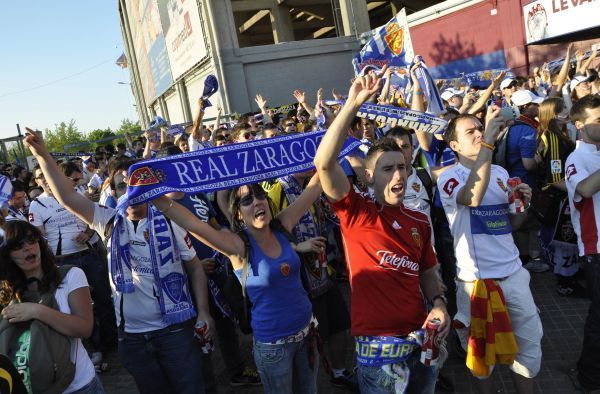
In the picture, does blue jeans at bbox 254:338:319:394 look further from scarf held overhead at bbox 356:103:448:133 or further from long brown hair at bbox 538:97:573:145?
long brown hair at bbox 538:97:573:145

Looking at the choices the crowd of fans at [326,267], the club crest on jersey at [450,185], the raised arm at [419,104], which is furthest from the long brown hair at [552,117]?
the club crest on jersey at [450,185]

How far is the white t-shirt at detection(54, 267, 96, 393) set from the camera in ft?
8.87

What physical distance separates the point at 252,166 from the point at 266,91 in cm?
2019

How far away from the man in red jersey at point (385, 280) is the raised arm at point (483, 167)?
54 cm

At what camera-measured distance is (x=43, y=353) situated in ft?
8.25

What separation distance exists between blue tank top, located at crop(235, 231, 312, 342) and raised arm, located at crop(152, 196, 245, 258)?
10 centimetres

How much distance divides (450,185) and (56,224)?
416 centimetres

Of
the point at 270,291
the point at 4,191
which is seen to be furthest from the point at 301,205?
the point at 4,191

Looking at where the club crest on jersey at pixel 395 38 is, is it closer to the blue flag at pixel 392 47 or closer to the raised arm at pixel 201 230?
the blue flag at pixel 392 47

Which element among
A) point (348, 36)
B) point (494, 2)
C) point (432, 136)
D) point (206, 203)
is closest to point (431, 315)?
point (206, 203)

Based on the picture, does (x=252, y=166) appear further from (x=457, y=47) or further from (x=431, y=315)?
(x=457, y=47)

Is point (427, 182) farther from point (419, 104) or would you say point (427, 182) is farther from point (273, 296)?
point (273, 296)

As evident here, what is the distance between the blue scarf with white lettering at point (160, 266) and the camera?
9.81 ft

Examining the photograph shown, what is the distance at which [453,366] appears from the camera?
13.2ft
